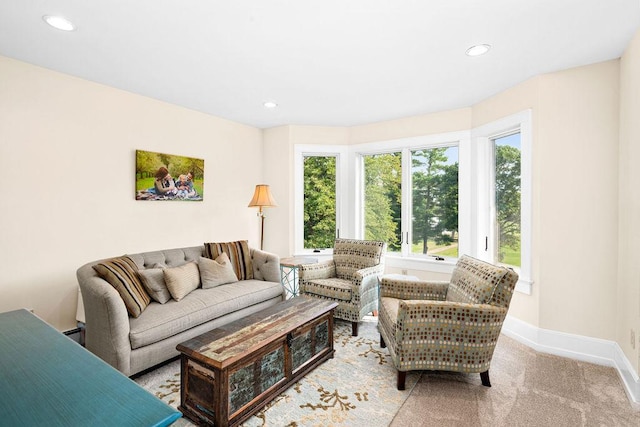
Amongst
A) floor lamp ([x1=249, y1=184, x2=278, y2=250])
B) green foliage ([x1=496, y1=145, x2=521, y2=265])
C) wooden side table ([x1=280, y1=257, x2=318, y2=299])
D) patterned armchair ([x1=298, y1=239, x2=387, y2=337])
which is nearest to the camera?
patterned armchair ([x1=298, y1=239, x2=387, y2=337])

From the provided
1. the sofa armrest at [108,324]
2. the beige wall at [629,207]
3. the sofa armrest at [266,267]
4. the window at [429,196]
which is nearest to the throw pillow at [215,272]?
the sofa armrest at [266,267]

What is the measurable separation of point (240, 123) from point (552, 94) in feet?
12.2

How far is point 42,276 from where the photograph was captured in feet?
9.26

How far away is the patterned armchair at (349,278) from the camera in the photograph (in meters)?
3.18

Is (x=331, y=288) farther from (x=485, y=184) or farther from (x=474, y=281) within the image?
(x=485, y=184)

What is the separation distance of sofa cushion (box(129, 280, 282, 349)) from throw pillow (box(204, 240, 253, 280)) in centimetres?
19

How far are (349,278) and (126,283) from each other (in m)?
2.23

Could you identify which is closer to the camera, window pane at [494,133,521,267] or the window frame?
window pane at [494,133,521,267]

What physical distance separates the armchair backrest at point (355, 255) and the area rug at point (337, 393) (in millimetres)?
1003

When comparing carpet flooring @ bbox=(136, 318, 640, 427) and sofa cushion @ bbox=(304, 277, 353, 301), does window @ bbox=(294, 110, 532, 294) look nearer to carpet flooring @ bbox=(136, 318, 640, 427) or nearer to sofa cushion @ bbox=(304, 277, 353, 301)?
carpet flooring @ bbox=(136, 318, 640, 427)

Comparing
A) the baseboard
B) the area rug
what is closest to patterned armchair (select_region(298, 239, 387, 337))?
the area rug

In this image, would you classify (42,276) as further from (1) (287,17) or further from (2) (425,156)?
(2) (425,156)

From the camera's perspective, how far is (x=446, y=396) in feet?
7.14

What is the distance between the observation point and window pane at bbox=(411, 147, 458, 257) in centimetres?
412
